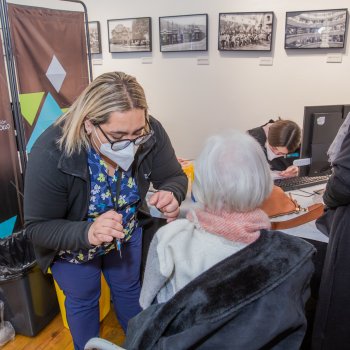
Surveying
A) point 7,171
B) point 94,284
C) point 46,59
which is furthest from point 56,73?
point 94,284

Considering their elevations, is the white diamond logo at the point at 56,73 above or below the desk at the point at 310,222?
above

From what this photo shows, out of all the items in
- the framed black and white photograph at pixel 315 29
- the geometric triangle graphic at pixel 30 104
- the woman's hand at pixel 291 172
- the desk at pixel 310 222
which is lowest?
the desk at pixel 310 222

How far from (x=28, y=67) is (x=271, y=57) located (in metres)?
2.30

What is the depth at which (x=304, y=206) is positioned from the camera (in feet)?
5.89

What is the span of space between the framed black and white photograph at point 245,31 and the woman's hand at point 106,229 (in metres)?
2.88

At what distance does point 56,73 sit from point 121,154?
1.29 metres

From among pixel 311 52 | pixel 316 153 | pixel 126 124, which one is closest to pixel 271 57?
pixel 311 52

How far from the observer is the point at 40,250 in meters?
1.35

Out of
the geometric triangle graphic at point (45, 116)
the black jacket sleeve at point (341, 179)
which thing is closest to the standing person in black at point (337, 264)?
the black jacket sleeve at point (341, 179)

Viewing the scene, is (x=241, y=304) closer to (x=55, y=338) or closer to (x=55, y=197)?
(x=55, y=197)

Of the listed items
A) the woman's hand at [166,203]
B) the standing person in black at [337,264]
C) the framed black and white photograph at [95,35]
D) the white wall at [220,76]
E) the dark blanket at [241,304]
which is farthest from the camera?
the framed black and white photograph at [95,35]

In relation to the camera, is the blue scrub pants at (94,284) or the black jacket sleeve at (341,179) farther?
the blue scrub pants at (94,284)

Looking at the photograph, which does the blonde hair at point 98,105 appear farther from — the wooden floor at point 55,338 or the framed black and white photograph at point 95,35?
the framed black and white photograph at point 95,35

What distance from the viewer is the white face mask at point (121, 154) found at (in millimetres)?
1263
